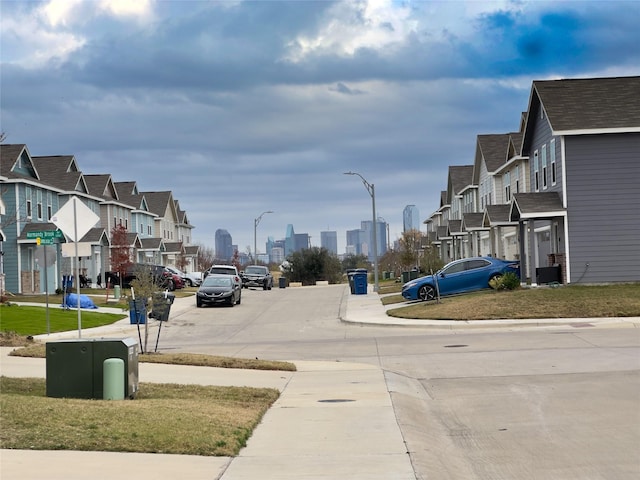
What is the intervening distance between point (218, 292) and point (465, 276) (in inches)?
508

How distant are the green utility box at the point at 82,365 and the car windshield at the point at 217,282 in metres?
30.3

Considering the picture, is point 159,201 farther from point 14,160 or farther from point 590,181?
point 590,181

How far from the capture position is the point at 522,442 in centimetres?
988

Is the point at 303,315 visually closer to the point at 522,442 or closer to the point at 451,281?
the point at 451,281

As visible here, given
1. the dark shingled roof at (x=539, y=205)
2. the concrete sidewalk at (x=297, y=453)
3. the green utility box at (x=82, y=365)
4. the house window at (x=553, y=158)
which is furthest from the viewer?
the house window at (x=553, y=158)

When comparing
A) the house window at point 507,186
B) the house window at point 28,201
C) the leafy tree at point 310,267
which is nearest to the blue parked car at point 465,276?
the house window at point 507,186

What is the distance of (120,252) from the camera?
62594 millimetres

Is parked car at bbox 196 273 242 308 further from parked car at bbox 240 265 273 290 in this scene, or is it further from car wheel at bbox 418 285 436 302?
parked car at bbox 240 265 273 290

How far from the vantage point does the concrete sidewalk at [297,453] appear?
26.1 feet

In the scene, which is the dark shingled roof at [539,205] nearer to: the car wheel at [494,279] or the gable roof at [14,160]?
the car wheel at [494,279]

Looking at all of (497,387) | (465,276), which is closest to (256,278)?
(465,276)

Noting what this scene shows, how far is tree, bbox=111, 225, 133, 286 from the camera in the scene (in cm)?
6100

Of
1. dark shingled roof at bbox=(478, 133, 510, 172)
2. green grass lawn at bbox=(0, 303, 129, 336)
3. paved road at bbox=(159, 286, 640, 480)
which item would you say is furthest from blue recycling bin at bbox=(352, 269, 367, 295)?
paved road at bbox=(159, 286, 640, 480)

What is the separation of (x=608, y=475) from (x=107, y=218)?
2593 inches
